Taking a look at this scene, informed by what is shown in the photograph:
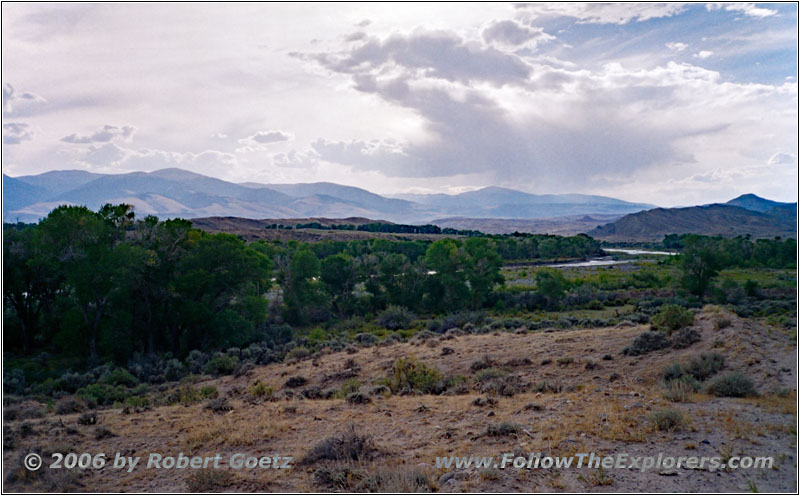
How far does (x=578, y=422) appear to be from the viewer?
33.2ft

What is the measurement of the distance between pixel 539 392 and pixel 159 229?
25685mm

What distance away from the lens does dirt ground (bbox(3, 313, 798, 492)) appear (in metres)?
7.91

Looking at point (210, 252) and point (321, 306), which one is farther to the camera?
point (321, 306)

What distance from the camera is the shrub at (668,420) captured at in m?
9.54

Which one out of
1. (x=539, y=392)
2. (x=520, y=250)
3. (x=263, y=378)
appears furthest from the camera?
(x=520, y=250)

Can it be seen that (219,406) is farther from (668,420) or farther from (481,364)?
(668,420)

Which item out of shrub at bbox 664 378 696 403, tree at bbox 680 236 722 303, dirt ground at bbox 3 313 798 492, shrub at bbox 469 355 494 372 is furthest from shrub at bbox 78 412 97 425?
tree at bbox 680 236 722 303

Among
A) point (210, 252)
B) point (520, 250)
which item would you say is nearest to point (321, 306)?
point (210, 252)

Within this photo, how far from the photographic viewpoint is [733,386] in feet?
39.3

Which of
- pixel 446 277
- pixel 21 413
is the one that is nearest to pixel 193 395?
pixel 21 413

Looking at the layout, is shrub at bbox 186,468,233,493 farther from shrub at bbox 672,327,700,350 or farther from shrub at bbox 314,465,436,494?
shrub at bbox 672,327,700,350

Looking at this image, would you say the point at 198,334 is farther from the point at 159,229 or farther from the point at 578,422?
the point at 578,422

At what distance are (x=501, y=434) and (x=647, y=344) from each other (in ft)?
35.3

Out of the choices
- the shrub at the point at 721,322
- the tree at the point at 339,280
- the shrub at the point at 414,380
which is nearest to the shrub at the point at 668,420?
the shrub at the point at 414,380
